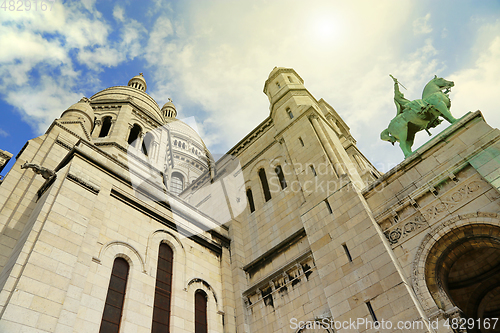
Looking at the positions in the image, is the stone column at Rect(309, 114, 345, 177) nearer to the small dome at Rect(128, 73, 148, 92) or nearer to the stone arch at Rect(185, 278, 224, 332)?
the stone arch at Rect(185, 278, 224, 332)

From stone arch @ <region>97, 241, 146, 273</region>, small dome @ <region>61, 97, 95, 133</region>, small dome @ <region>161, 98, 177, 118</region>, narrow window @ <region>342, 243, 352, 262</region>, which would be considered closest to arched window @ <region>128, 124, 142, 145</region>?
small dome @ <region>61, 97, 95, 133</region>

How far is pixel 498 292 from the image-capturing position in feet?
43.1

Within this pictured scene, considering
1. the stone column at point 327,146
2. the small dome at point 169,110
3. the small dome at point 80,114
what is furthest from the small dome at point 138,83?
the stone column at point 327,146

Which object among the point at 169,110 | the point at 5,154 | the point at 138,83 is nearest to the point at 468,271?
the point at 5,154

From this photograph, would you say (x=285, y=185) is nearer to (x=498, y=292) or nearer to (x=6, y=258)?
(x=498, y=292)

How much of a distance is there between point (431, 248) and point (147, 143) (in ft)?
77.9

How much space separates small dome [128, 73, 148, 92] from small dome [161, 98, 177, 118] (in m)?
15.1

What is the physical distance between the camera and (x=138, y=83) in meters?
43.1

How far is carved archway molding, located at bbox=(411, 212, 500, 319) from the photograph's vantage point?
920cm

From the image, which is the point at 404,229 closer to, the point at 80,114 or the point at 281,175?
the point at 281,175

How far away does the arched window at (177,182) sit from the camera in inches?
1527

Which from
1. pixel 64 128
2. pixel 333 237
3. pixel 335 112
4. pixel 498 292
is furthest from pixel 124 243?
pixel 335 112

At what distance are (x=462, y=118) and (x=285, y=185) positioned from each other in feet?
28.1

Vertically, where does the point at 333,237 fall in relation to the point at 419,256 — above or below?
above
